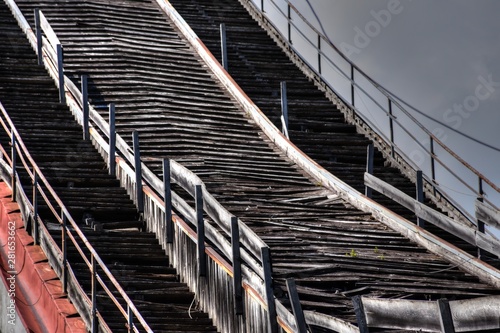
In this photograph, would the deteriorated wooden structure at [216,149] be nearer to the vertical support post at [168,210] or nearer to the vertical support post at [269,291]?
the vertical support post at [168,210]

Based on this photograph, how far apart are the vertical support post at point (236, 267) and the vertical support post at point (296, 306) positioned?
1416mm

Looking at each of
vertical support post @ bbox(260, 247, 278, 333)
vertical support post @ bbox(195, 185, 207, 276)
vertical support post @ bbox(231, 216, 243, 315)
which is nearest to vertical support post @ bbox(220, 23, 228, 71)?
vertical support post @ bbox(195, 185, 207, 276)

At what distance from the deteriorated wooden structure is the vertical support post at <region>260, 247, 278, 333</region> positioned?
36 centimetres

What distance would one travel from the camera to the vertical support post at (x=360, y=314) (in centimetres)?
798

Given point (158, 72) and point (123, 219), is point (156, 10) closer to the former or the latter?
point (158, 72)

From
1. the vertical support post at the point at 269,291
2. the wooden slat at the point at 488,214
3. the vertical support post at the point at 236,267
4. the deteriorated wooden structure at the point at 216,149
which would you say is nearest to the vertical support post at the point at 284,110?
the deteriorated wooden structure at the point at 216,149

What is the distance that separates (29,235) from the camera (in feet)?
42.5

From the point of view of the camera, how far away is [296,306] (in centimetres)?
917

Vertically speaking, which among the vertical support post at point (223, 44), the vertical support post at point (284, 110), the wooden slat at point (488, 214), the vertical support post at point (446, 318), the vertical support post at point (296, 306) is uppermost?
the vertical support post at point (223, 44)

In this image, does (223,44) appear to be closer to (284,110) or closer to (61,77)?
(284,110)

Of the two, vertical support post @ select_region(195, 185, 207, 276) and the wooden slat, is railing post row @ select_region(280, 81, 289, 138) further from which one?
vertical support post @ select_region(195, 185, 207, 276)

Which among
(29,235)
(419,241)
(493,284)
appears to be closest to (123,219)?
(29,235)

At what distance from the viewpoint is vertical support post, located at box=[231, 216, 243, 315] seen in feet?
34.7

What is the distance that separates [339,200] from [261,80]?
685 cm
